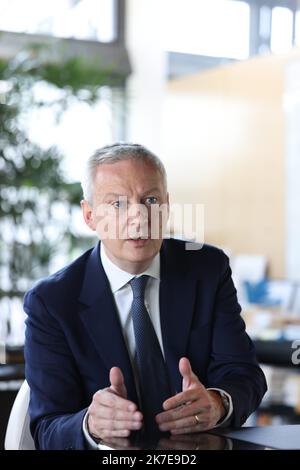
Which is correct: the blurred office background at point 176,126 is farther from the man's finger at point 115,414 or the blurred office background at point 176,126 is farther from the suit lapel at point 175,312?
the man's finger at point 115,414

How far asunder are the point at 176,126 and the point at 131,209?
7293mm

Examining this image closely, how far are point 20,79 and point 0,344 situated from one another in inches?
86.6

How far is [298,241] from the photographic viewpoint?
24.7ft

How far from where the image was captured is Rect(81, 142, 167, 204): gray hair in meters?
1.90

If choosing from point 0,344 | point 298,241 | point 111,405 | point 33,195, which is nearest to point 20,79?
point 33,195

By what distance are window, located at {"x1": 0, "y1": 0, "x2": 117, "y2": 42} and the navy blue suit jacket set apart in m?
6.15

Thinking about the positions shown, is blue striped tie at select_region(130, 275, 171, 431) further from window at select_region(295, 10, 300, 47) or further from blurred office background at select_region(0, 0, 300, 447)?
window at select_region(295, 10, 300, 47)

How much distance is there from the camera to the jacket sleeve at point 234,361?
1886mm

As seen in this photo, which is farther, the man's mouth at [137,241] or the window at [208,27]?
the window at [208,27]

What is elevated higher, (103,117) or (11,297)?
(103,117)

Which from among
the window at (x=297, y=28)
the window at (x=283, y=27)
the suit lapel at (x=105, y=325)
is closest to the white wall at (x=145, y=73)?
the window at (x=283, y=27)

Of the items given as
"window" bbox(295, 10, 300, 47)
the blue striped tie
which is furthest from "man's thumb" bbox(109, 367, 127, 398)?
"window" bbox(295, 10, 300, 47)
